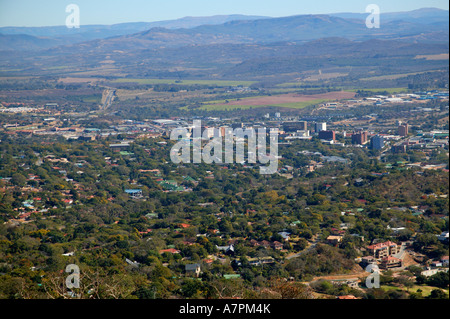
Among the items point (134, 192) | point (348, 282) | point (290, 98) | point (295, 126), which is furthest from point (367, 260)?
point (290, 98)

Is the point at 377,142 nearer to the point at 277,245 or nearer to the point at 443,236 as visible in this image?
the point at 443,236

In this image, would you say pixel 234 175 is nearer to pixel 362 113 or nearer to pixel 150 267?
pixel 150 267

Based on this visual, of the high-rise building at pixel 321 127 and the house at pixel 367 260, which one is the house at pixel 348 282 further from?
the high-rise building at pixel 321 127

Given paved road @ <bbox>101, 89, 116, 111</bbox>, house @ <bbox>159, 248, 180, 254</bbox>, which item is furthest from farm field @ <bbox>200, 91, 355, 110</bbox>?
house @ <bbox>159, 248, 180, 254</bbox>

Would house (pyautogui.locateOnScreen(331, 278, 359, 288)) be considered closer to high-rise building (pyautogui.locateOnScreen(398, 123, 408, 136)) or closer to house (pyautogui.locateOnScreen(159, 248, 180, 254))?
house (pyautogui.locateOnScreen(159, 248, 180, 254))

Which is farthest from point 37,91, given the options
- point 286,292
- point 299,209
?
point 286,292
